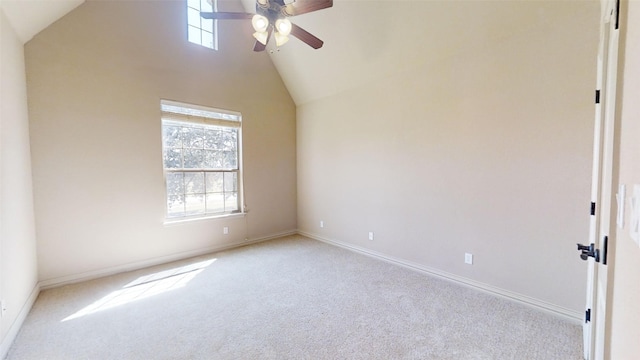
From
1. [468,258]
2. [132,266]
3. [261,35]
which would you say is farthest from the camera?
[132,266]

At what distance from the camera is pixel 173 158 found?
3.81m

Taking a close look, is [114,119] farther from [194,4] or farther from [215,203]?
[194,4]

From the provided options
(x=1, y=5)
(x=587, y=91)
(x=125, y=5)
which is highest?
(x=125, y=5)

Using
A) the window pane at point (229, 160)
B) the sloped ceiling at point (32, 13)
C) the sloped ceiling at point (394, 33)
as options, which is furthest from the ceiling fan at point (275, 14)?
the window pane at point (229, 160)

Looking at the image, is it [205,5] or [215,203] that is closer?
[205,5]

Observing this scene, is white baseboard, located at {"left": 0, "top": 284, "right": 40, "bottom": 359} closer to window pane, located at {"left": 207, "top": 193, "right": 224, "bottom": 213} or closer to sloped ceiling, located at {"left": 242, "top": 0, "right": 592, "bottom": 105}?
window pane, located at {"left": 207, "top": 193, "right": 224, "bottom": 213}

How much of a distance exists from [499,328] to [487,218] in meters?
1.06

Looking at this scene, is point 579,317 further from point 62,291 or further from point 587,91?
point 62,291

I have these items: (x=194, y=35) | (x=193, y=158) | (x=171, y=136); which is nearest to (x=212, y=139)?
(x=193, y=158)

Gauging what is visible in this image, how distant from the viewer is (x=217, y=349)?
1.99 metres

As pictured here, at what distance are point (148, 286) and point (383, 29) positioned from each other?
4037mm

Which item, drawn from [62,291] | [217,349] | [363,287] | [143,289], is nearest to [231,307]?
[217,349]

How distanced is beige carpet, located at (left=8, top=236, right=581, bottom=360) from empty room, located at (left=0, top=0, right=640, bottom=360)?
22 mm

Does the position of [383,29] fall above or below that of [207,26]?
below
